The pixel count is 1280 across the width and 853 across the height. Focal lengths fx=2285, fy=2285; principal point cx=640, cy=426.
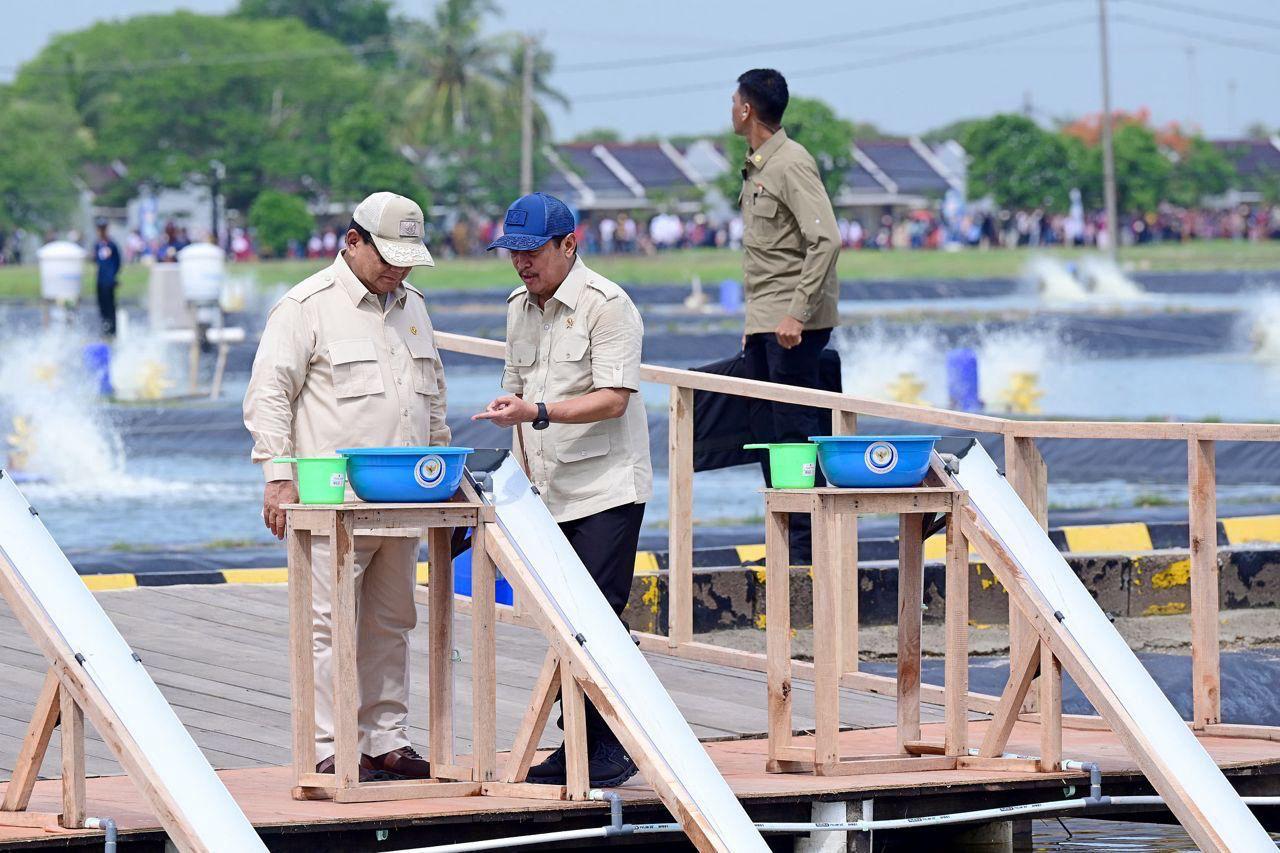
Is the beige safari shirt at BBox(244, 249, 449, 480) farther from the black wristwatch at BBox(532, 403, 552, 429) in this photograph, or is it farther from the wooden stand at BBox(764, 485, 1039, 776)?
the wooden stand at BBox(764, 485, 1039, 776)

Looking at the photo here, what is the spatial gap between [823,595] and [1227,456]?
1210 cm

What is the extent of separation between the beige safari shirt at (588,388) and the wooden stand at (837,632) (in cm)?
40

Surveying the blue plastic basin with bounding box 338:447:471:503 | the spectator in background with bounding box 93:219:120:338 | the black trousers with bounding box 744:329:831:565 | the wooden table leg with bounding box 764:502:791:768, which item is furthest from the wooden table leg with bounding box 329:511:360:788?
the spectator in background with bounding box 93:219:120:338

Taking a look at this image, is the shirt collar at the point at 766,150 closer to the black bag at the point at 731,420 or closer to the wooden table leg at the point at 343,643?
the black bag at the point at 731,420

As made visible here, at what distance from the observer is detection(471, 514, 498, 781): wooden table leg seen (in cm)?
567

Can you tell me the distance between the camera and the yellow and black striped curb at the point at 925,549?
31.6 feet

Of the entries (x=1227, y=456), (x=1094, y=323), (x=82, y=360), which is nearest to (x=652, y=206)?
(x=1094, y=323)

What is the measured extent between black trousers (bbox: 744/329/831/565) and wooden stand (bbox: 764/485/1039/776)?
213cm

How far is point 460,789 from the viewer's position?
224 inches

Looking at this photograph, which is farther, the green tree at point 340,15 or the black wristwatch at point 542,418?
the green tree at point 340,15

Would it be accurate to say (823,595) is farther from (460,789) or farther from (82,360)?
(82,360)

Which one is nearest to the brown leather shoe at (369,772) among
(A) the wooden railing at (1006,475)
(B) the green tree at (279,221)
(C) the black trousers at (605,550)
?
(C) the black trousers at (605,550)

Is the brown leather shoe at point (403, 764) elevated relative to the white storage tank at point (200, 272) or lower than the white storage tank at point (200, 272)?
lower

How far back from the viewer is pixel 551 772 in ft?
19.5
